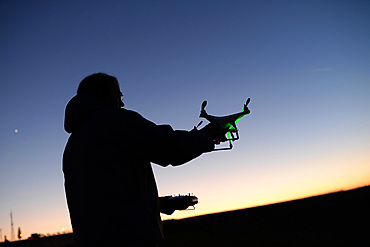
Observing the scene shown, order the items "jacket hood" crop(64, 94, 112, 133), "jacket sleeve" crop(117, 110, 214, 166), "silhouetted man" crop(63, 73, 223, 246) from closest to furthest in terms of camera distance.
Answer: "silhouetted man" crop(63, 73, 223, 246), "jacket sleeve" crop(117, 110, 214, 166), "jacket hood" crop(64, 94, 112, 133)

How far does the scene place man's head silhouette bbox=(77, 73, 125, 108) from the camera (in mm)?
2906

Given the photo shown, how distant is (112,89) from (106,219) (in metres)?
1.36

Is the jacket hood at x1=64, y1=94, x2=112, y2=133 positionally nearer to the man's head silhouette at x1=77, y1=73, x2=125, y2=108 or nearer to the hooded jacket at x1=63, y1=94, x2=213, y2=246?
the hooded jacket at x1=63, y1=94, x2=213, y2=246

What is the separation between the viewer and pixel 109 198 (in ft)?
7.70

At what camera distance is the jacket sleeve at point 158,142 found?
2.52 metres

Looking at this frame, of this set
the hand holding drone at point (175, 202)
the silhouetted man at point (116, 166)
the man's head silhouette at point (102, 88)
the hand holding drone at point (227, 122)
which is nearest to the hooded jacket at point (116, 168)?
the silhouetted man at point (116, 166)

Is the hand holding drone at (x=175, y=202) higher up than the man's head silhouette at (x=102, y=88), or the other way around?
the man's head silhouette at (x=102, y=88)

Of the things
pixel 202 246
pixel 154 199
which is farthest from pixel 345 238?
pixel 154 199

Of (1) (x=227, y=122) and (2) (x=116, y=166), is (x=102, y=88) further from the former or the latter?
(1) (x=227, y=122)

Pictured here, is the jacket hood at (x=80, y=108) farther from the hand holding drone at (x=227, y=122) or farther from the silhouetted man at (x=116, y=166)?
the hand holding drone at (x=227, y=122)

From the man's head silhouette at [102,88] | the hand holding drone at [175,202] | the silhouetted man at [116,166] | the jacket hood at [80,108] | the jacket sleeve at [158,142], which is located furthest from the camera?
the hand holding drone at [175,202]

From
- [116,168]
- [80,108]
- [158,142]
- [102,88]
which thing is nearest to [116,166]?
[116,168]

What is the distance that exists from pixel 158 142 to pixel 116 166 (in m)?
0.43

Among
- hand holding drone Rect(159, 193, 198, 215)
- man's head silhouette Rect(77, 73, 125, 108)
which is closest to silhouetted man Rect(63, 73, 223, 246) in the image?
man's head silhouette Rect(77, 73, 125, 108)
